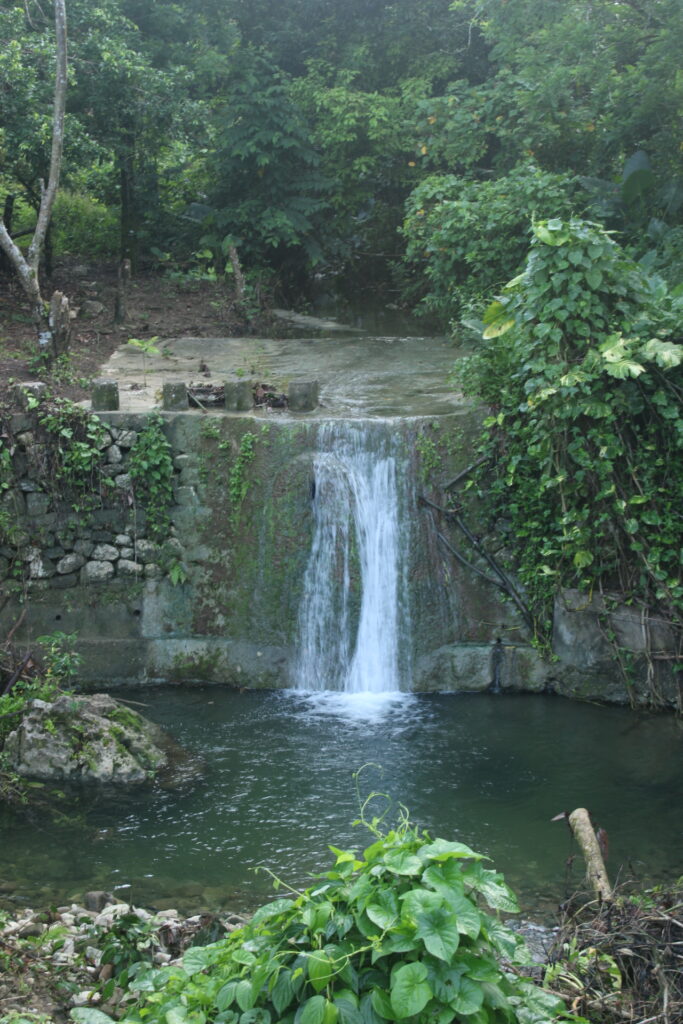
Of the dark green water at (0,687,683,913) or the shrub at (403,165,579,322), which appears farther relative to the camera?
the shrub at (403,165,579,322)

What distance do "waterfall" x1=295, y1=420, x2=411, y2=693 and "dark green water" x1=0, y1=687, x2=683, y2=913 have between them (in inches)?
17.5

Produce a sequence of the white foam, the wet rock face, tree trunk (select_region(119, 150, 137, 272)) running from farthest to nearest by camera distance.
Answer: tree trunk (select_region(119, 150, 137, 272))
the white foam
the wet rock face

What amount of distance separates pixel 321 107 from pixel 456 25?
8.92 ft

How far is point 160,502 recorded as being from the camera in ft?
33.7

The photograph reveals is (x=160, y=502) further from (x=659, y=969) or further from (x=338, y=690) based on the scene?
(x=659, y=969)

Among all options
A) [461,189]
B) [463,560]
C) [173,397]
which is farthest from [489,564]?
[461,189]

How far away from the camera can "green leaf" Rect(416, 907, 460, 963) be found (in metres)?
3.17

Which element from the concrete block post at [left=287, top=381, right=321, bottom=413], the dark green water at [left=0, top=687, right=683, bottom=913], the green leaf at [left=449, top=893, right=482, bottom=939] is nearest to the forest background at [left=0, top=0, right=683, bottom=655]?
the dark green water at [left=0, top=687, right=683, bottom=913]

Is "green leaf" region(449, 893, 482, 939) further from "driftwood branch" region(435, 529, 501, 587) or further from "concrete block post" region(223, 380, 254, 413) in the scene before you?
"concrete block post" region(223, 380, 254, 413)

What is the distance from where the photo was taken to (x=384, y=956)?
3344 millimetres

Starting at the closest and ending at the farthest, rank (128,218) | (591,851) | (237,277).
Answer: (591,851)
(237,277)
(128,218)

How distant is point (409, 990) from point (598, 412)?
6362mm

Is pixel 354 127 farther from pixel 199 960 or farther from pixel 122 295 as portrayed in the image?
pixel 199 960

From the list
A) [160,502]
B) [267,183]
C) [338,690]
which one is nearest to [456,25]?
[267,183]
